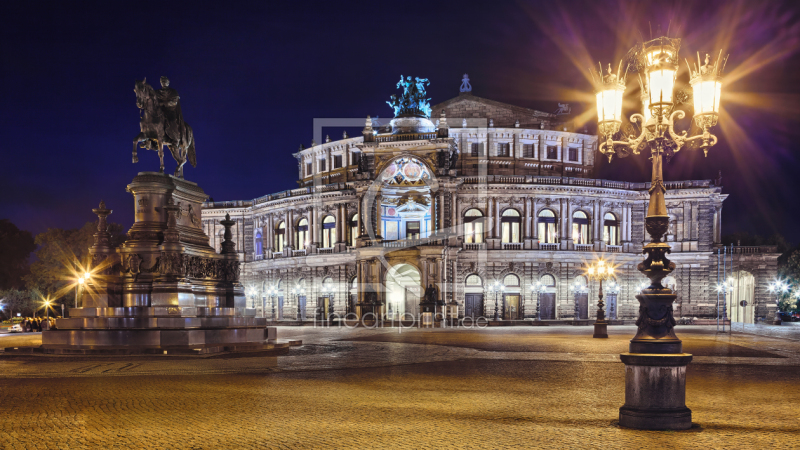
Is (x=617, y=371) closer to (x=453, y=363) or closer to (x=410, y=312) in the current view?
(x=453, y=363)

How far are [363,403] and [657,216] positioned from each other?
20.0ft

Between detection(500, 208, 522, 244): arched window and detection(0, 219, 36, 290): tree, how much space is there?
51.9 m

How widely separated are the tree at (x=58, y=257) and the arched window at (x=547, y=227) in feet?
140

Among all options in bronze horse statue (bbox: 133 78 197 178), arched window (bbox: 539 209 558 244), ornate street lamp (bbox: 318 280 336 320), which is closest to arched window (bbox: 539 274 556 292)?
arched window (bbox: 539 209 558 244)

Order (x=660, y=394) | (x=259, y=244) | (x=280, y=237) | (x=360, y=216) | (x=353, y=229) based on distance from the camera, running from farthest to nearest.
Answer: (x=259, y=244) → (x=280, y=237) → (x=353, y=229) → (x=360, y=216) → (x=660, y=394)

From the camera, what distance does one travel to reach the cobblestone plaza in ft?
30.3

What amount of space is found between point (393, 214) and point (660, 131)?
57666 mm

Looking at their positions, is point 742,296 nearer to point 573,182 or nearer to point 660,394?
point 573,182

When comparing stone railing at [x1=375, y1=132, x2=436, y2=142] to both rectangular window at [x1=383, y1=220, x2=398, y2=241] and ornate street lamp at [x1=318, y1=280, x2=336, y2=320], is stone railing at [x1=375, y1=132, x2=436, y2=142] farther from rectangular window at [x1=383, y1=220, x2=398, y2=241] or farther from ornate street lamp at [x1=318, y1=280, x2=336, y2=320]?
ornate street lamp at [x1=318, y1=280, x2=336, y2=320]

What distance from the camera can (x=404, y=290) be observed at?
214 feet

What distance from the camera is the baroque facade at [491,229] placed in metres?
62.6

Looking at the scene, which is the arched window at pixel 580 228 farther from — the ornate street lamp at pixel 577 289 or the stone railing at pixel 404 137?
the stone railing at pixel 404 137

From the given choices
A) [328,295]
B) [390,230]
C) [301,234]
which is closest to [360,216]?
[390,230]

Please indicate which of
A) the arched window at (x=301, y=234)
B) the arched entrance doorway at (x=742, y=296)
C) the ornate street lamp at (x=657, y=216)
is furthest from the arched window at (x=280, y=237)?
the ornate street lamp at (x=657, y=216)
